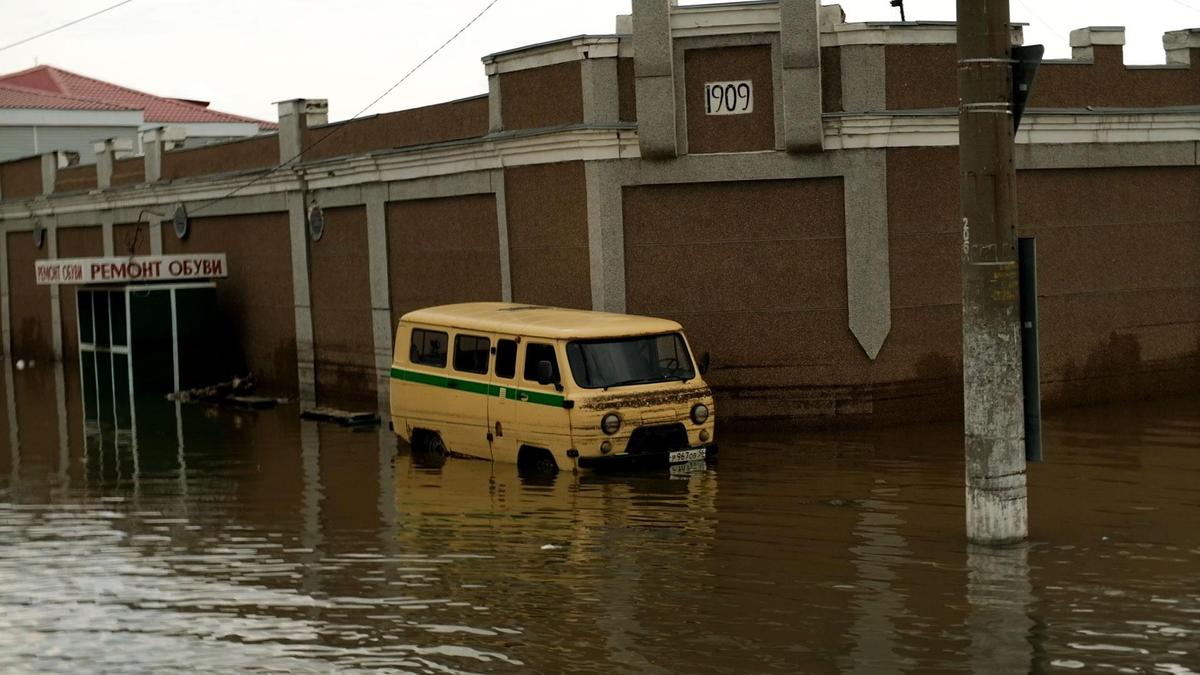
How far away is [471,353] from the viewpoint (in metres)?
18.8

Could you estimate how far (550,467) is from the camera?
58.2 feet

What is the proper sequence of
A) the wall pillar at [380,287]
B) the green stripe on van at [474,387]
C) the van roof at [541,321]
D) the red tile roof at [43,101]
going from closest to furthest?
the green stripe on van at [474,387] → the van roof at [541,321] → the wall pillar at [380,287] → the red tile roof at [43,101]

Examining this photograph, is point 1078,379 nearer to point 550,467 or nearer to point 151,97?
point 550,467

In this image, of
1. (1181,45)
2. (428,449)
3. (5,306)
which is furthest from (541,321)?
(5,306)

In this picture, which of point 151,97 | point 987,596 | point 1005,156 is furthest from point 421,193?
point 151,97

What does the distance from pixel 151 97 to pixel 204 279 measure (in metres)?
30.7

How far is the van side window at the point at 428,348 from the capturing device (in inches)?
759

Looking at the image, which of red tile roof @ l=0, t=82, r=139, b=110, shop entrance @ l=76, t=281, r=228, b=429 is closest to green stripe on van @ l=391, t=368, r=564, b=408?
shop entrance @ l=76, t=281, r=228, b=429

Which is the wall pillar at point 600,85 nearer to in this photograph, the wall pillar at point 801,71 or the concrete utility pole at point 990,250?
the wall pillar at point 801,71

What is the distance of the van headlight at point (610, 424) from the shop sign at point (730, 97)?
19.2 ft

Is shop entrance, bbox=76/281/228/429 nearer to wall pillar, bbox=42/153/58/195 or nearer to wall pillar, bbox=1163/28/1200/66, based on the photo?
wall pillar, bbox=42/153/58/195

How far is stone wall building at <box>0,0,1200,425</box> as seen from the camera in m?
21.0

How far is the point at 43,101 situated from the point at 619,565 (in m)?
46.6

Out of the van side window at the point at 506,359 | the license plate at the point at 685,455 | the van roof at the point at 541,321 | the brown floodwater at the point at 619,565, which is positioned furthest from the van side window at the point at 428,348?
the license plate at the point at 685,455
